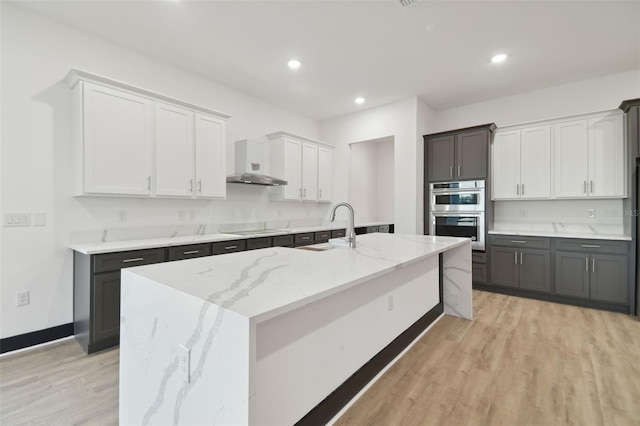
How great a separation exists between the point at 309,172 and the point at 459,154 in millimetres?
2395

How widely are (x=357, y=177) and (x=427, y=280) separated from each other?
11.0 feet

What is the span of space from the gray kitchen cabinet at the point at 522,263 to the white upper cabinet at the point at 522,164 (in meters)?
0.68

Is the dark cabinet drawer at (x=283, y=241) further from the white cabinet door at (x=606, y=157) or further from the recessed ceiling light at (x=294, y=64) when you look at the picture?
the white cabinet door at (x=606, y=157)

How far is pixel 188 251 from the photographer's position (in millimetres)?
3053

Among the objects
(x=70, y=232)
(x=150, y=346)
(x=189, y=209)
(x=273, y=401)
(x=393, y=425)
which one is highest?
(x=189, y=209)

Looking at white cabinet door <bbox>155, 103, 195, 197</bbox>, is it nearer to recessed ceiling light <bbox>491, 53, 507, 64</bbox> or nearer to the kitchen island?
the kitchen island

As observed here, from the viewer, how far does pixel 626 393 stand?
6.29 feet

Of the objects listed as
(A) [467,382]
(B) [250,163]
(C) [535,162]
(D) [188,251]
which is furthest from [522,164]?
(D) [188,251]

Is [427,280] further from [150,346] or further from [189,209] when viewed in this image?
[189,209]

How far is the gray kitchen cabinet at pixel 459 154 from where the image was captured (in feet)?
14.2

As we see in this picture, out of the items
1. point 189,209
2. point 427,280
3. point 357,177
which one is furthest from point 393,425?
point 357,177

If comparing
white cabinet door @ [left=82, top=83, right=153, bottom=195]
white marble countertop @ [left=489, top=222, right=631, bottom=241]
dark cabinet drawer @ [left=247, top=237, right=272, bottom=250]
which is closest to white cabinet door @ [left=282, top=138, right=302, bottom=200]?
dark cabinet drawer @ [left=247, top=237, right=272, bottom=250]

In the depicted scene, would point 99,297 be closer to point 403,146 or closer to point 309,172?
point 309,172

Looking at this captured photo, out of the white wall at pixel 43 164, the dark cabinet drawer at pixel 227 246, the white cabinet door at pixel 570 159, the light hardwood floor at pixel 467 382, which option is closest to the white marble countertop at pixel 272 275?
the light hardwood floor at pixel 467 382
